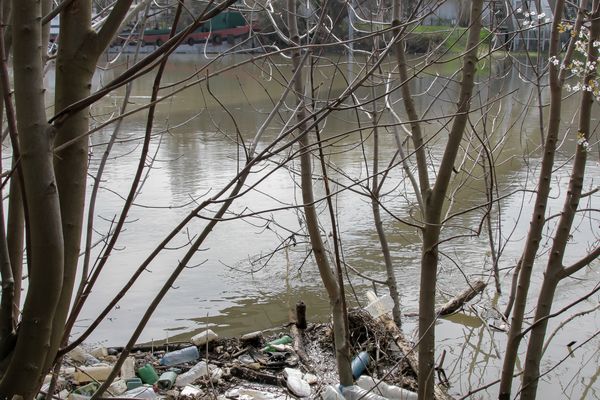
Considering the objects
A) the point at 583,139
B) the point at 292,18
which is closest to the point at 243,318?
the point at 292,18

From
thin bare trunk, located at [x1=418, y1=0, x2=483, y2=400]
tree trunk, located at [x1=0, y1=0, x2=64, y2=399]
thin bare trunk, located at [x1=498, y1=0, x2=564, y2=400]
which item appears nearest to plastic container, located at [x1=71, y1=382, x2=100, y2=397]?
thin bare trunk, located at [x1=418, y1=0, x2=483, y2=400]

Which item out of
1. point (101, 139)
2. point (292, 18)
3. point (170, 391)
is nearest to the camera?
point (292, 18)

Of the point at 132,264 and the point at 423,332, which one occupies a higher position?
the point at 423,332

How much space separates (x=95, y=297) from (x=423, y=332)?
12.2 feet

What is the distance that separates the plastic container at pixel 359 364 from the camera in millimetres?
4332

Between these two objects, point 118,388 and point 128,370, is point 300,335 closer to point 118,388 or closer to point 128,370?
point 128,370

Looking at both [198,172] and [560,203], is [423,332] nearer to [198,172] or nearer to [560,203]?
[560,203]

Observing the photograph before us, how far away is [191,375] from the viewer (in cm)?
427

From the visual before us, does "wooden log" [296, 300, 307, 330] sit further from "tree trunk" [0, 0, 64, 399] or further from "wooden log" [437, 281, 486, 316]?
"tree trunk" [0, 0, 64, 399]

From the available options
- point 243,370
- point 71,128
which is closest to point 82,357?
point 243,370

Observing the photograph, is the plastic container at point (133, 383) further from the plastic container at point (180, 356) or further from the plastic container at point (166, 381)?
the plastic container at point (180, 356)

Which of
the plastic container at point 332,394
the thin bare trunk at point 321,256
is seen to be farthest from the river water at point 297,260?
the plastic container at point 332,394

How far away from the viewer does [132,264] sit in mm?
6660

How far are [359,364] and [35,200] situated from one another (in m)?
3.41
